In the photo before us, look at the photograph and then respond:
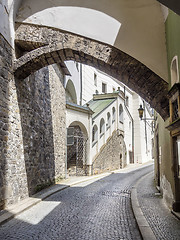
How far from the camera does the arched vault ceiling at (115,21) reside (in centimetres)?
552

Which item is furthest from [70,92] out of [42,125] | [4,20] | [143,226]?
[143,226]

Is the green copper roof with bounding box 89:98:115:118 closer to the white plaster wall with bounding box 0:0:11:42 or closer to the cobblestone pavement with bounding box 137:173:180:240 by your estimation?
the cobblestone pavement with bounding box 137:173:180:240

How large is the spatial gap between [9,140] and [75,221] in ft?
7.76

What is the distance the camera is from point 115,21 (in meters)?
5.80

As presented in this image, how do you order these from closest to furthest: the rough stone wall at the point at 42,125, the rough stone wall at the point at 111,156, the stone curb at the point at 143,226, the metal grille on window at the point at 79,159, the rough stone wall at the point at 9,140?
the stone curb at the point at 143,226 → the rough stone wall at the point at 9,140 → the rough stone wall at the point at 42,125 → the metal grille on window at the point at 79,159 → the rough stone wall at the point at 111,156

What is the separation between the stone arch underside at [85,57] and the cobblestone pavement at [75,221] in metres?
2.48

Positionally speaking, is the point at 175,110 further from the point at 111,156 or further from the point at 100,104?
the point at 100,104

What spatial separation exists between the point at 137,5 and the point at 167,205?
4.64m

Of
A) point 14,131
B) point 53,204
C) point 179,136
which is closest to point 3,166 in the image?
point 14,131

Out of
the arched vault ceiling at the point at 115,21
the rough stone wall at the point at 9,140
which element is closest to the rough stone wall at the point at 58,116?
the arched vault ceiling at the point at 115,21

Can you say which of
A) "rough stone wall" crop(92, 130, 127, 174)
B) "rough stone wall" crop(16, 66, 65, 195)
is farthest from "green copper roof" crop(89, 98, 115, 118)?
"rough stone wall" crop(16, 66, 65, 195)

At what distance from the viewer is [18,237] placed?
→ 3619 millimetres

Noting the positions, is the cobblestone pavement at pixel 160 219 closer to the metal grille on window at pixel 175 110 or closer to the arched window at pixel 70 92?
the metal grille on window at pixel 175 110

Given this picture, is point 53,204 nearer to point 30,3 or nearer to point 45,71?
point 45,71
